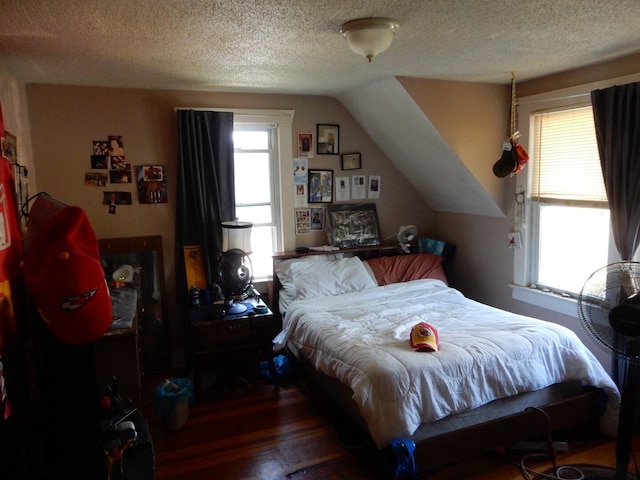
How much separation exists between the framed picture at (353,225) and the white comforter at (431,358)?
912 mm

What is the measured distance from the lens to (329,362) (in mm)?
2637

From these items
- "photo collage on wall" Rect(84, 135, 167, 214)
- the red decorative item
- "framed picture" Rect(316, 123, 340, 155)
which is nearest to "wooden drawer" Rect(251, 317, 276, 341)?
"photo collage on wall" Rect(84, 135, 167, 214)

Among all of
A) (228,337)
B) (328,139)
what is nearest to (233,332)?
(228,337)

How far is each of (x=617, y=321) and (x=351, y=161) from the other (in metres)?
2.65

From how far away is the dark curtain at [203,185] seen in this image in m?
3.51

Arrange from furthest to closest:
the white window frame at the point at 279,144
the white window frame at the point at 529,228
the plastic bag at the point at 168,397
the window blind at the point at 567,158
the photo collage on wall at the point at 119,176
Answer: the white window frame at the point at 279,144 < the photo collage on wall at the point at 119,176 < the white window frame at the point at 529,228 < the window blind at the point at 567,158 < the plastic bag at the point at 168,397

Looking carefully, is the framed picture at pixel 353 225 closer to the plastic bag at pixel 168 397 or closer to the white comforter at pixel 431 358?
the white comforter at pixel 431 358

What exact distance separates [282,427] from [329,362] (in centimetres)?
58

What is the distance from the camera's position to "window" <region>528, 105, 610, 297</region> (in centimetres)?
305

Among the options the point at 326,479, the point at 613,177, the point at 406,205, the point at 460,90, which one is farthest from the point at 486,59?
the point at 326,479

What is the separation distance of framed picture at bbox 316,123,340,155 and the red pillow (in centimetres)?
103

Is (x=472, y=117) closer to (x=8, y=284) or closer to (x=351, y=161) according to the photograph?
(x=351, y=161)

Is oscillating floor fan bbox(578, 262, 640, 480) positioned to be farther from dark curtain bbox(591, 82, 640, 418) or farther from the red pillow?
the red pillow

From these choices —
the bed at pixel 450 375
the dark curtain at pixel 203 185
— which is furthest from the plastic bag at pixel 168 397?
the dark curtain at pixel 203 185
